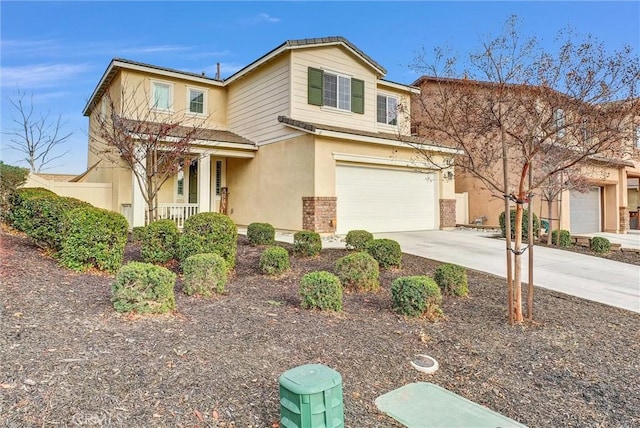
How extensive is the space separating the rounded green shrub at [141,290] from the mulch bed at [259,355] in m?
0.13

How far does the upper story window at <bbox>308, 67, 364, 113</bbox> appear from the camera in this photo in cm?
1280

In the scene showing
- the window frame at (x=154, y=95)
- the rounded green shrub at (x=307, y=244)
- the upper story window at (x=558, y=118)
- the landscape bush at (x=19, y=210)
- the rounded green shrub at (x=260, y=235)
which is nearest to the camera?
the upper story window at (x=558, y=118)

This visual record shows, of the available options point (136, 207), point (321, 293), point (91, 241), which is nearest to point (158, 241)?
point (91, 241)

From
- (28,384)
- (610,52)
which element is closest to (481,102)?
(610,52)

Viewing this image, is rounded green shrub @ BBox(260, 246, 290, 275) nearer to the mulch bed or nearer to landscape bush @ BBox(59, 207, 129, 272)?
the mulch bed

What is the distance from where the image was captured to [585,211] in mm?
19344

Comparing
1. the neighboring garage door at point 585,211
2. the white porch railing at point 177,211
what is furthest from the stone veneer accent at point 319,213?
the neighboring garage door at point 585,211

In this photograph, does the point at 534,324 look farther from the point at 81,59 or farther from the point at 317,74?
the point at 81,59

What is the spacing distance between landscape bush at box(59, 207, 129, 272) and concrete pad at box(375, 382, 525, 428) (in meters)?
4.46

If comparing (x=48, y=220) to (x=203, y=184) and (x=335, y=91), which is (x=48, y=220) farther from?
(x=335, y=91)

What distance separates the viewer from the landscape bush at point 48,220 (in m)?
5.66

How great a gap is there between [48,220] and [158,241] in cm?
160

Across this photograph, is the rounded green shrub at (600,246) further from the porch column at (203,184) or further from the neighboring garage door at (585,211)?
the porch column at (203,184)

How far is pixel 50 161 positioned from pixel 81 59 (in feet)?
31.8
